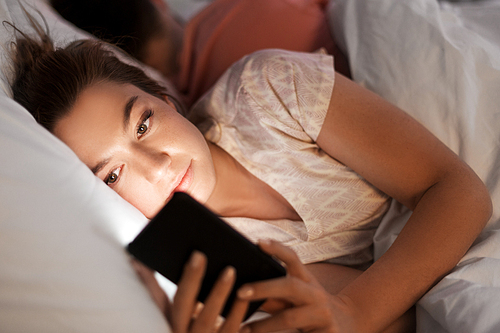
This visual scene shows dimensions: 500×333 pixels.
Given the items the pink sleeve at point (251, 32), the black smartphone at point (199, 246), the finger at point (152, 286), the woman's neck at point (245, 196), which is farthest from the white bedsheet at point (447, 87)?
the finger at point (152, 286)

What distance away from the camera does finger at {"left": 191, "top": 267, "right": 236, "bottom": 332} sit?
0.44 m

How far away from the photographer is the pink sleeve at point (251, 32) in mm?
1190

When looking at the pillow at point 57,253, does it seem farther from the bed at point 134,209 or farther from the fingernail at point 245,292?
the fingernail at point 245,292

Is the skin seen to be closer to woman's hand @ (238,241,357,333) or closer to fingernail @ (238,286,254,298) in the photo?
woman's hand @ (238,241,357,333)

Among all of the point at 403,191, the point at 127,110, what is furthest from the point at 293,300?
the point at 127,110

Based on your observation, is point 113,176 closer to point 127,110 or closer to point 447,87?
point 127,110

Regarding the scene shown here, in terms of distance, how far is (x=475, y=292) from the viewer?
23.5 inches

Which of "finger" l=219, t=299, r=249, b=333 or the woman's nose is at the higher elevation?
the woman's nose

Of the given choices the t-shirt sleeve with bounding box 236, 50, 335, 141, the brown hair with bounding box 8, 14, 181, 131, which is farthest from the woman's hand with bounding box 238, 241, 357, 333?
the brown hair with bounding box 8, 14, 181, 131

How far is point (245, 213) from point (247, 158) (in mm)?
160

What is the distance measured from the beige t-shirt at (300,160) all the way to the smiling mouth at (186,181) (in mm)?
203

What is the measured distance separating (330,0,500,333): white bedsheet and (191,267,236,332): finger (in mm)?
428

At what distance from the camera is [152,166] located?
0.69 metres

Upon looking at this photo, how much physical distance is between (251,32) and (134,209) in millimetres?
845
